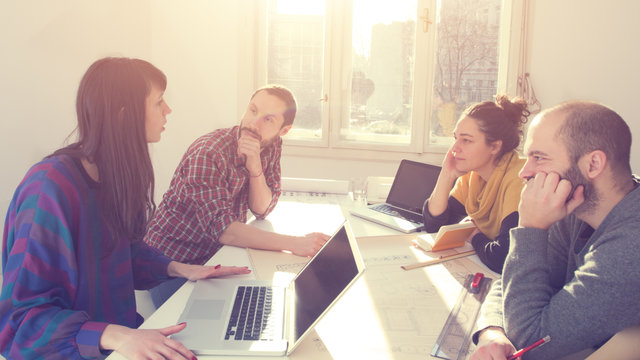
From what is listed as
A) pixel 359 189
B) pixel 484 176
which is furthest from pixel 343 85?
pixel 484 176

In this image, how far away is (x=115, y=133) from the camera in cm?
112

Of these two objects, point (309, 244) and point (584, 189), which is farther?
point (309, 244)

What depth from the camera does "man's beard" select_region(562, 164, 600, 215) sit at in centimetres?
94

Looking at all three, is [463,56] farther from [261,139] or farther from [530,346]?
[530,346]

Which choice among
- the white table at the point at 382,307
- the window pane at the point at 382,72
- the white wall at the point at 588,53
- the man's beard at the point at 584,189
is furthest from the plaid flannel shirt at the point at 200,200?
the white wall at the point at 588,53

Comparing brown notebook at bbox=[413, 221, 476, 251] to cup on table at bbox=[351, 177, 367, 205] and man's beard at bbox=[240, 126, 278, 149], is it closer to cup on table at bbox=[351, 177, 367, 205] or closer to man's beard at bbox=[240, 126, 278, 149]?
man's beard at bbox=[240, 126, 278, 149]

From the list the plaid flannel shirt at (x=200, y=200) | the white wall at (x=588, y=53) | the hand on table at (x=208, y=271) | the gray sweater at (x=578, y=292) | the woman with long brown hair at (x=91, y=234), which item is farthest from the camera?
the white wall at (x=588, y=53)

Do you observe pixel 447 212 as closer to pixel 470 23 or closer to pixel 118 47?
pixel 470 23

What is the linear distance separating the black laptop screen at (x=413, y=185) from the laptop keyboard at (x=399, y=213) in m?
0.05

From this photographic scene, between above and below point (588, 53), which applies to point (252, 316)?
below

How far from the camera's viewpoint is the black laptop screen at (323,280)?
88 cm

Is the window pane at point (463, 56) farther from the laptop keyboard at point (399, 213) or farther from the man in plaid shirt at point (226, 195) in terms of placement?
the man in plaid shirt at point (226, 195)

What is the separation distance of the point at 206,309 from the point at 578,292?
77cm

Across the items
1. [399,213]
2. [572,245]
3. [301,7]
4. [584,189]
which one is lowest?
[399,213]
